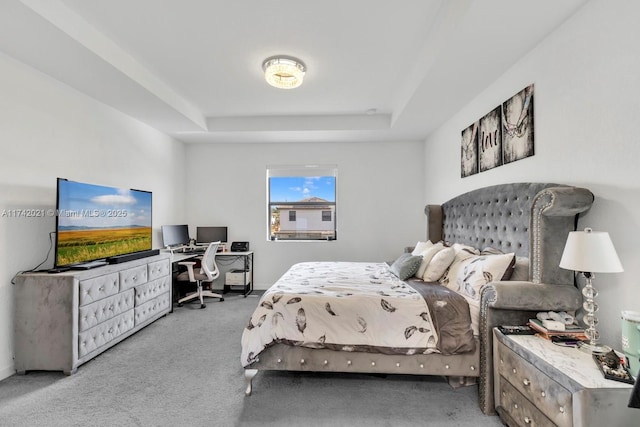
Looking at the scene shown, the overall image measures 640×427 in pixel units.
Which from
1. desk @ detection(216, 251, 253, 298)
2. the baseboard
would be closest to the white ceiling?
desk @ detection(216, 251, 253, 298)

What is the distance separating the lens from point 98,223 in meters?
3.11

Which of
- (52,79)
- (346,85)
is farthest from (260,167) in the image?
(52,79)

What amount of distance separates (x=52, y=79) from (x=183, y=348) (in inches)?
112

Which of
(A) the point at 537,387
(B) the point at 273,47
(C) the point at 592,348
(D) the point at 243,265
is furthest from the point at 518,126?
(D) the point at 243,265

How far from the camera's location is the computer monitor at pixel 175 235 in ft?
15.1

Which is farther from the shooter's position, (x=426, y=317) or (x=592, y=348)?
(x=426, y=317)

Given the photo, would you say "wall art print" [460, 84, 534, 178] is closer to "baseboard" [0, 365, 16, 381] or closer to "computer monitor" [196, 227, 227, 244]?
"computer monitor" [196, 227, 227, 244]

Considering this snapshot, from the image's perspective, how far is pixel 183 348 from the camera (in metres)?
3.04

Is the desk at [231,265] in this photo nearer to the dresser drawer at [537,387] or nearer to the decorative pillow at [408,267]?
the decorative pillow at [408,267]

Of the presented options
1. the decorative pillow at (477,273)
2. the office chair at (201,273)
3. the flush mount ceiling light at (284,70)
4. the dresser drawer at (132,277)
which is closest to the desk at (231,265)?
the office chair at (201,273)

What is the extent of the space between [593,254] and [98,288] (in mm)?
3637

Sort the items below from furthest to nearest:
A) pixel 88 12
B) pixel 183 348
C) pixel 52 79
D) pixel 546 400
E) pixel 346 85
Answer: pixel 346 85
pixel 183 348
pixel 52 79
pixel 88 12
pixel 546 400

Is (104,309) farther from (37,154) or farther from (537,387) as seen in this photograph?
(537,387)

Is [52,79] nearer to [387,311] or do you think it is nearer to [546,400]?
[387,311]
